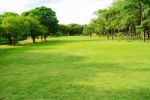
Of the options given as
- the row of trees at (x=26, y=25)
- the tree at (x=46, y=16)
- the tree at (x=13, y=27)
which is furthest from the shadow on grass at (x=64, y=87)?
the tree at (x=46, y=16)

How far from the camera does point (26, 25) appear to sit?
239ft

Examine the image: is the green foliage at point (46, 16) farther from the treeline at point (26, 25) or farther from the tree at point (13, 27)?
the tree at point (13, 27)

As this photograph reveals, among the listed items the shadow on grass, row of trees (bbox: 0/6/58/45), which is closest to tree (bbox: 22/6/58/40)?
row of trees (bbox: 0/6/58/45)

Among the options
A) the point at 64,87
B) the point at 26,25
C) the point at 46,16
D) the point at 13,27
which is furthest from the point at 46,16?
the point at 64,87

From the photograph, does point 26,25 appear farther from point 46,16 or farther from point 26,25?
point 46,16

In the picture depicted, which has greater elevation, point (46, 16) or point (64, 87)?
point (46, 16)

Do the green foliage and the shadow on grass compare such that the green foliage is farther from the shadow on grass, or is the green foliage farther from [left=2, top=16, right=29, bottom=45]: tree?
the shadow on grass

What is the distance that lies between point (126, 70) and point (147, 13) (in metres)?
46.2

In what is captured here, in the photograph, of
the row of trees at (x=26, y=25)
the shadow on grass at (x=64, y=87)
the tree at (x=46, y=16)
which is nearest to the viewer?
the shadow on grass at (x=64, y=87)

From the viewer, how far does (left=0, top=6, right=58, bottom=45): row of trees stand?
6824 centimetres

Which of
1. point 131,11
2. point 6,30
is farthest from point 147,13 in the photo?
point 6,30

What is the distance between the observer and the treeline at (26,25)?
68262mm

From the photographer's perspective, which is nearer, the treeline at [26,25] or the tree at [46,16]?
the treeline at [26,25]

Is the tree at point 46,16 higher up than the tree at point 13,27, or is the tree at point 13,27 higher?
the tree at point 46,16
